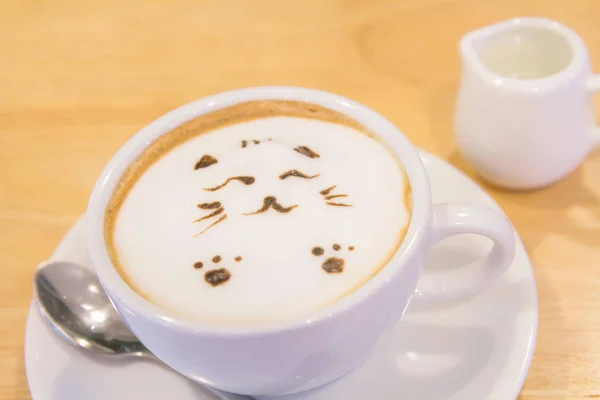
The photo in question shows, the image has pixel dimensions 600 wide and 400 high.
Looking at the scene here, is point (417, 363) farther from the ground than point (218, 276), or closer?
closer

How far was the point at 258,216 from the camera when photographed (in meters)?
0.68

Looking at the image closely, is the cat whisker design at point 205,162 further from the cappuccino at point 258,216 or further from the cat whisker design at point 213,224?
the cat whisker design at point 213,224

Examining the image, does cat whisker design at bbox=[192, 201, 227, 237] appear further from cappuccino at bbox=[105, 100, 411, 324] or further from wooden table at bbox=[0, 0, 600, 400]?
wooden table at bbox=[0, 0, 600, 400]

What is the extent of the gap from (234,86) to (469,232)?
0.77 m

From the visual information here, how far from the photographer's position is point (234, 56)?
1369 mm

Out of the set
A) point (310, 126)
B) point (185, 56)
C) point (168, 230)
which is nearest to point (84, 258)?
point (168, 230)

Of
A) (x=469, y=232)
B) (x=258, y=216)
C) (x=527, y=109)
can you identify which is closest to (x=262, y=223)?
(x=258, y=216)

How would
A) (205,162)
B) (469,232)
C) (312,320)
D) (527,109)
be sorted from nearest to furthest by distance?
(312,320) → (469,232) → (205,162) → (527,109)

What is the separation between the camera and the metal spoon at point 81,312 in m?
0.76

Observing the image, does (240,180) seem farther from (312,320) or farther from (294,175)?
(312,320)

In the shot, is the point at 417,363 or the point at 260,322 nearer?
the point at 260,322

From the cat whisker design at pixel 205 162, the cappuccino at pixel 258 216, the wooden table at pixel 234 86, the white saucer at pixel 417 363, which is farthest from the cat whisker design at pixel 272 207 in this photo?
the wooden table at pixel 234 86

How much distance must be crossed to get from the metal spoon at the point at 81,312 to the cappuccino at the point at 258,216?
0.52 feet

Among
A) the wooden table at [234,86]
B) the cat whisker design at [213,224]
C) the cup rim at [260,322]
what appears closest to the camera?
the cup rim at [260,322]
